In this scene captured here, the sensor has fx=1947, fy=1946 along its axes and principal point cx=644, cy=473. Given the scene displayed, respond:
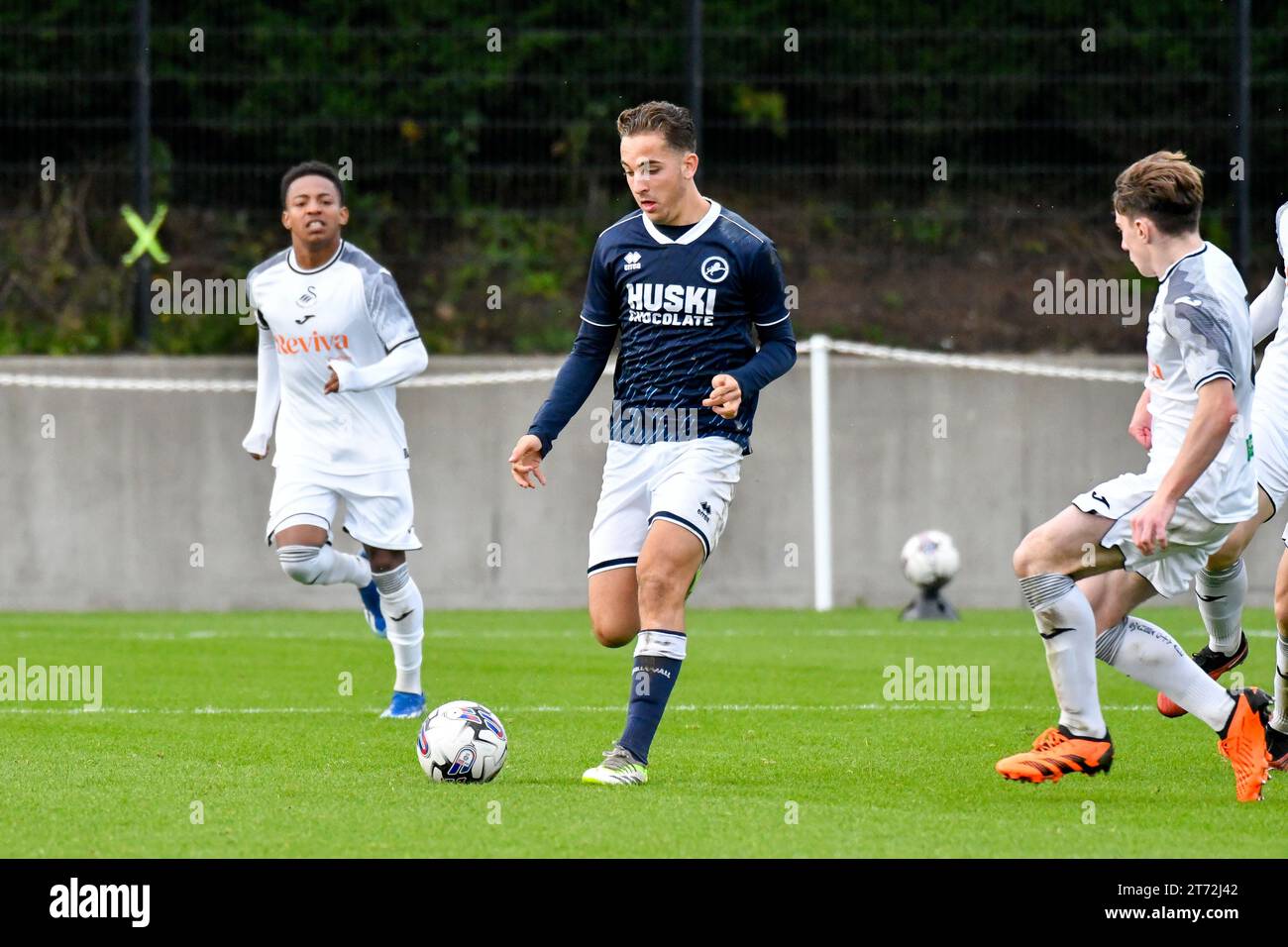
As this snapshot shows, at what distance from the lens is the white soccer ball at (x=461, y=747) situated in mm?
6262

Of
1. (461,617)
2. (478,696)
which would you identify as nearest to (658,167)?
(478,696)

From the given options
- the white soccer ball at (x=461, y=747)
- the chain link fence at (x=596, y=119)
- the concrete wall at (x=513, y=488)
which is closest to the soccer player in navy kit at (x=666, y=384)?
the white soccer ball at (x=461, y=747)

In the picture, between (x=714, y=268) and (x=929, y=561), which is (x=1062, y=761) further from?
(x=929, y=561)

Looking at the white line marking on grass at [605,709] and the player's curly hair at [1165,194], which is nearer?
the player's curly hair at [1165,194]

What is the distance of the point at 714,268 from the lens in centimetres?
643

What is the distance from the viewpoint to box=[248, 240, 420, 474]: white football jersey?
8578 mm

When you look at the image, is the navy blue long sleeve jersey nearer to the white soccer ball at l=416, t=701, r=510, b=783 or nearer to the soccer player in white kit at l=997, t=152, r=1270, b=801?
the white soccer ball at l=416, t=701, r=510, b=783

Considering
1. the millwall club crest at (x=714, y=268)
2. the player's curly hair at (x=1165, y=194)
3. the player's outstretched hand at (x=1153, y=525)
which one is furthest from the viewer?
the millwall club crest at (x=714, y=268)

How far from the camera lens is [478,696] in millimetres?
9297

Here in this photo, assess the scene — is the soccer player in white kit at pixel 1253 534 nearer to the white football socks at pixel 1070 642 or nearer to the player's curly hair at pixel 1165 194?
the white football socks at pixel 1070 642

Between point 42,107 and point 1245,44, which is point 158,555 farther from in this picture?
point 1245,44

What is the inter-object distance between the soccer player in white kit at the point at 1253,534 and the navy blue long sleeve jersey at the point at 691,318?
138 cm

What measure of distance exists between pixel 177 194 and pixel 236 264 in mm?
993

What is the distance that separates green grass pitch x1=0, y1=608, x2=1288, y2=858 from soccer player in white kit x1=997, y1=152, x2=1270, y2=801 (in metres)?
0.25
